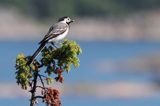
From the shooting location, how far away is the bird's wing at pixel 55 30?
6.85 metres

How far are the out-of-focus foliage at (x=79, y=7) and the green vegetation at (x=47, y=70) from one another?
96.7m

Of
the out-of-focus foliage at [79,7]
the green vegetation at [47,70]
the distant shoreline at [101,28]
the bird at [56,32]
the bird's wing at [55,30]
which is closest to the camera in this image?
the green vegetation at [47,70]

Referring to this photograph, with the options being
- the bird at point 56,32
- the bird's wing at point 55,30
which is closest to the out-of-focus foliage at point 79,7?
the bird at point 56,32

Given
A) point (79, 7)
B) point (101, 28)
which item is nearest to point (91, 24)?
point (101, 28)

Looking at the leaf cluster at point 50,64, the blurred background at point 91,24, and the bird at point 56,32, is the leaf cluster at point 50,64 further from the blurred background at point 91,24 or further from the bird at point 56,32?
the blurred background at point 91,24

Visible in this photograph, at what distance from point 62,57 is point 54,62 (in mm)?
56

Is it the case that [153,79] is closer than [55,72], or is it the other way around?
[55,72]

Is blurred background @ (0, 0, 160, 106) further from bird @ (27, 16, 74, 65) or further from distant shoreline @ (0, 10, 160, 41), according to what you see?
bird @ (27, 16, 74, 65)

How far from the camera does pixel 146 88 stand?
46.8m

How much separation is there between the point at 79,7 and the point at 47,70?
4047 inches

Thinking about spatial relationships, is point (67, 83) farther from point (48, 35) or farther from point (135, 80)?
point (48, 35)

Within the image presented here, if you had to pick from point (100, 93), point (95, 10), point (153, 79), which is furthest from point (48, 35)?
point (95, 10)

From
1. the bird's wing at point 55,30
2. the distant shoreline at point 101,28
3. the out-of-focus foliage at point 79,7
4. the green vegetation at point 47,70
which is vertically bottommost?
the green vegetation at point 47,70

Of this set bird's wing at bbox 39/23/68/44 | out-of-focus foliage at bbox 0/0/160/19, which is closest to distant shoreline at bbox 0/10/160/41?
out-of-focus foliage at bbox 0/0/160/19
